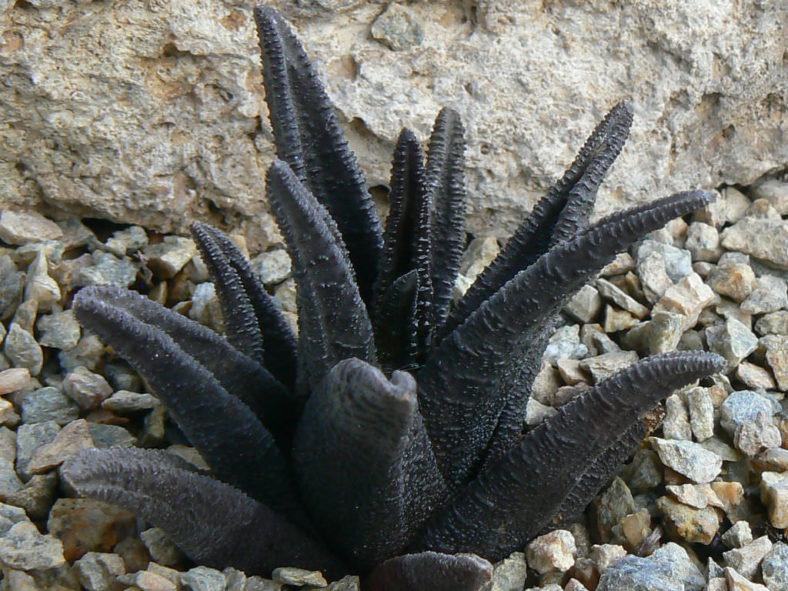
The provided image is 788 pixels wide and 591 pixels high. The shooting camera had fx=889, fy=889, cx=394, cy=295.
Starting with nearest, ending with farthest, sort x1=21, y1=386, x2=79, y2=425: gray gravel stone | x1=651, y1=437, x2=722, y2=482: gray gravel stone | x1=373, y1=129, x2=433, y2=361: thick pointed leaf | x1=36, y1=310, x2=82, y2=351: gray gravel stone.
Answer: x1=373, y1=129, x2=433, y2=361: thick pointed leaf
x1=651, y1=437, x2=722, y2=482: gray gravel stone
x1=21, y1=386, x2=79, y2=425: gray gravel stone
x1=36, y1=310, x2=82, y2=351: gray gravel stone

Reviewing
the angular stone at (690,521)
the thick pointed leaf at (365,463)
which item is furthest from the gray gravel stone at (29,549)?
the angular stone at (690,521)

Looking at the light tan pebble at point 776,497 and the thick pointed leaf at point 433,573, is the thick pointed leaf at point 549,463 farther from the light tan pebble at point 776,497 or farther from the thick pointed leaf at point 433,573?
the light tan pebble at point 776,497

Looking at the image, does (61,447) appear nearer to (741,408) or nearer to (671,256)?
(741,408)

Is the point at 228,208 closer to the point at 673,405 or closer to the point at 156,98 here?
the point at 156,98

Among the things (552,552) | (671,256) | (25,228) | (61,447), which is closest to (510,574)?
(552,552)

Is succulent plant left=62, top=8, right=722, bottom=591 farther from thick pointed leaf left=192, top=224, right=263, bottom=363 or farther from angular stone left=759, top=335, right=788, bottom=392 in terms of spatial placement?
angular stone left=759, top=335, right=788, bottom=392

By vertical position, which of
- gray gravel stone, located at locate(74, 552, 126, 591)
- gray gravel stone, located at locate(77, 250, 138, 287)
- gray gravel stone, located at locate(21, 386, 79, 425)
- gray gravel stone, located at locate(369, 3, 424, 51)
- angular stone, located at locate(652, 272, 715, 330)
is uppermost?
gray gravel stone, located at locate(369, 3, 424, 51)

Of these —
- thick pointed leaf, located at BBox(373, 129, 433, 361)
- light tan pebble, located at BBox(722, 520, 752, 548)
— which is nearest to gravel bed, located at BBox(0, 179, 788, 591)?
light tan pebble, located at BBox(722, 520, 752, 548)

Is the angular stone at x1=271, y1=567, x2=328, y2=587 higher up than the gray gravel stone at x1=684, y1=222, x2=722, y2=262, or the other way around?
the gray gravel stone at x1=684, y1=222, x2=722, y2=262
